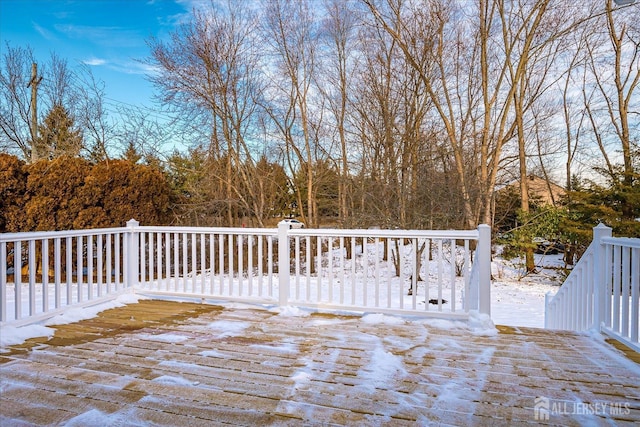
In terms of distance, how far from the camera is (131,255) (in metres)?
4.19

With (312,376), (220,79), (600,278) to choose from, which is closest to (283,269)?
(312,376)

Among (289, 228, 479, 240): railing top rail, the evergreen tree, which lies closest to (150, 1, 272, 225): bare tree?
the evergreen tree

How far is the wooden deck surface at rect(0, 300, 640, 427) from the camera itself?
168cm

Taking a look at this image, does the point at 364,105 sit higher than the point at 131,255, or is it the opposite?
the point at 364,105

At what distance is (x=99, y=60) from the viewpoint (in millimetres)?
9008

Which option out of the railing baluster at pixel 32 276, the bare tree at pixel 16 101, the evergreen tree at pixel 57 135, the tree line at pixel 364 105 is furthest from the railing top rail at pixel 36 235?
the bare tree at pixel 16 101

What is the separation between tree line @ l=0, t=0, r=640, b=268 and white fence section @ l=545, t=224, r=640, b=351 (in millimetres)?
3872

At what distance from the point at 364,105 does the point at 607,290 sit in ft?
20.4

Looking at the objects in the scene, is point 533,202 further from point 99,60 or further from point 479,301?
point 99,60

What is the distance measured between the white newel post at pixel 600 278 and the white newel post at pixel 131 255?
4506mm

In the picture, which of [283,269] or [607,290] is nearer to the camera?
[607,290]

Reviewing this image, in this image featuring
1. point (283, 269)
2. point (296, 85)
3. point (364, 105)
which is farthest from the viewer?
point (296, 85)

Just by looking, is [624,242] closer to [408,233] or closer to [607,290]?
[607,290]

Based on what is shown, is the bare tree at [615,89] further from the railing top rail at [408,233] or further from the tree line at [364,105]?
the railing top rail at [408,233]
